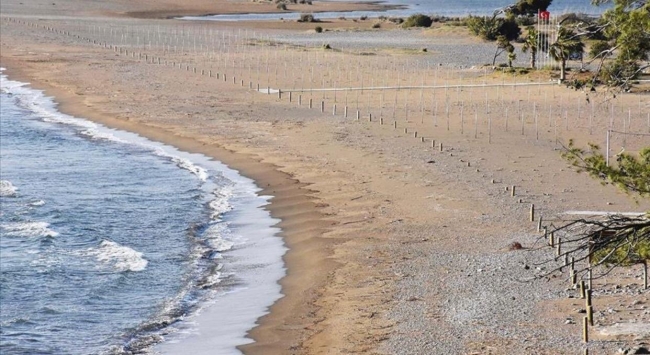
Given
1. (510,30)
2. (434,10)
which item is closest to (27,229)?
(510,30)

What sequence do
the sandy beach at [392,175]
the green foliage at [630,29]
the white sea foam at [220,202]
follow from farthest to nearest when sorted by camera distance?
1. the white sea foam at [220,202]
2. the sandy beach at [392,175]
3. the green foliage at [630,29]

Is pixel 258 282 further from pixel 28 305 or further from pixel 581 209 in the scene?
pixel 581 209

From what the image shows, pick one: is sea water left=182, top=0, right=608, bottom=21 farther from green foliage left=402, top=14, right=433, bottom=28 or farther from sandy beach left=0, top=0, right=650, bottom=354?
sandy beach left=0, top=0, right=650, bottom=354

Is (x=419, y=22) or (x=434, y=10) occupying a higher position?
(x=419, y=22)

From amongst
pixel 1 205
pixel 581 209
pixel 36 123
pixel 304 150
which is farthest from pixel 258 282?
pixel 36 123

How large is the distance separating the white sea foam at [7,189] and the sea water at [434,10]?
217 feet

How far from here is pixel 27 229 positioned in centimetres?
2848

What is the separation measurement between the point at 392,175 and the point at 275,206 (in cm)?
391

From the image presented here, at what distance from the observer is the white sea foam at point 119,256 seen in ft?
82.0

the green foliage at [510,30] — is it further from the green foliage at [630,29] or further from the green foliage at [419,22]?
the green foliage at [630,29]

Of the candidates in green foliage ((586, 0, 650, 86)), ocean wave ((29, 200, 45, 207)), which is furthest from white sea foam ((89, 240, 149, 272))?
green foliage ((586, 0, 650, 86))

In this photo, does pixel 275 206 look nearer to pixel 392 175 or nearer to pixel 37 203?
pixel 392 175

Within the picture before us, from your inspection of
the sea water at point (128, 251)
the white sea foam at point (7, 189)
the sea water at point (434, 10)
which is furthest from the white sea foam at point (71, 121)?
the sea water at point (434, 10)

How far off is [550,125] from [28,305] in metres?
23.3
